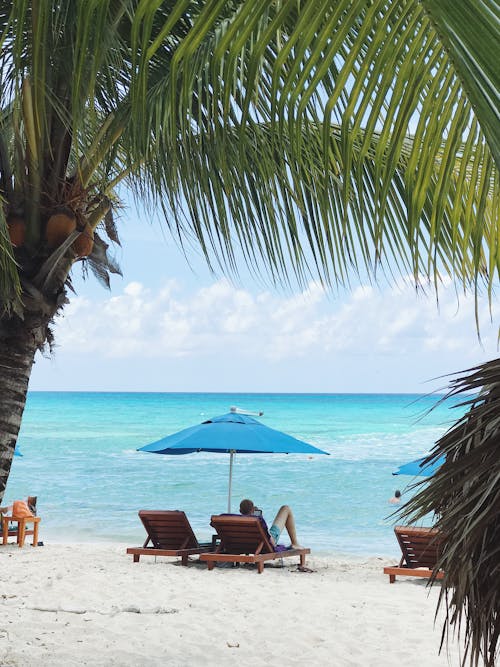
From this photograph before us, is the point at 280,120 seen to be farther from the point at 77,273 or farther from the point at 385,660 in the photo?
the point at 385,660

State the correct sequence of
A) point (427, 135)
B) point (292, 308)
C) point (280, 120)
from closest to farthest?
point (280, 120)
point (427, 135)
point (292, 308)

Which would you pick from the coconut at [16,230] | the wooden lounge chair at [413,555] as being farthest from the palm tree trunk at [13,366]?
the wooden lounge chair at [413,555]

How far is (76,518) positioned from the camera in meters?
19.8

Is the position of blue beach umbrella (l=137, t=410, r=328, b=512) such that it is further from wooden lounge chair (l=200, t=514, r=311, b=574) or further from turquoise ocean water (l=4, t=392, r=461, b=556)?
turquoise ocean water (l=4, t=392, r=461, b=556)

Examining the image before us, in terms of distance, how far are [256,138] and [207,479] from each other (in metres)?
29.5

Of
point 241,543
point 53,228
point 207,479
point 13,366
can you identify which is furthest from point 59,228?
point 207,479

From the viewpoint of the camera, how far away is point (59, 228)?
4133 mm

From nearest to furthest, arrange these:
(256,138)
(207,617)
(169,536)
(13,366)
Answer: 1. (256,138)
2. (13,366)
3. (207,617)
4. (169,536)

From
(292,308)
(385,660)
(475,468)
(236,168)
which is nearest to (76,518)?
(385,660)

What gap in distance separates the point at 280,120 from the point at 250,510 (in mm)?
9167

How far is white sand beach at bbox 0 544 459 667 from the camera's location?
222 inches

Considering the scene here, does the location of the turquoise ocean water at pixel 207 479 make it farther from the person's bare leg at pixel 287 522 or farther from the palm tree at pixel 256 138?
the person's bare leg at pixel 287 522

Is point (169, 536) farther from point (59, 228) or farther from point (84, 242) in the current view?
point (59, 228)

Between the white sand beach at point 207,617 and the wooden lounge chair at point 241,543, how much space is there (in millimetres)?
179
